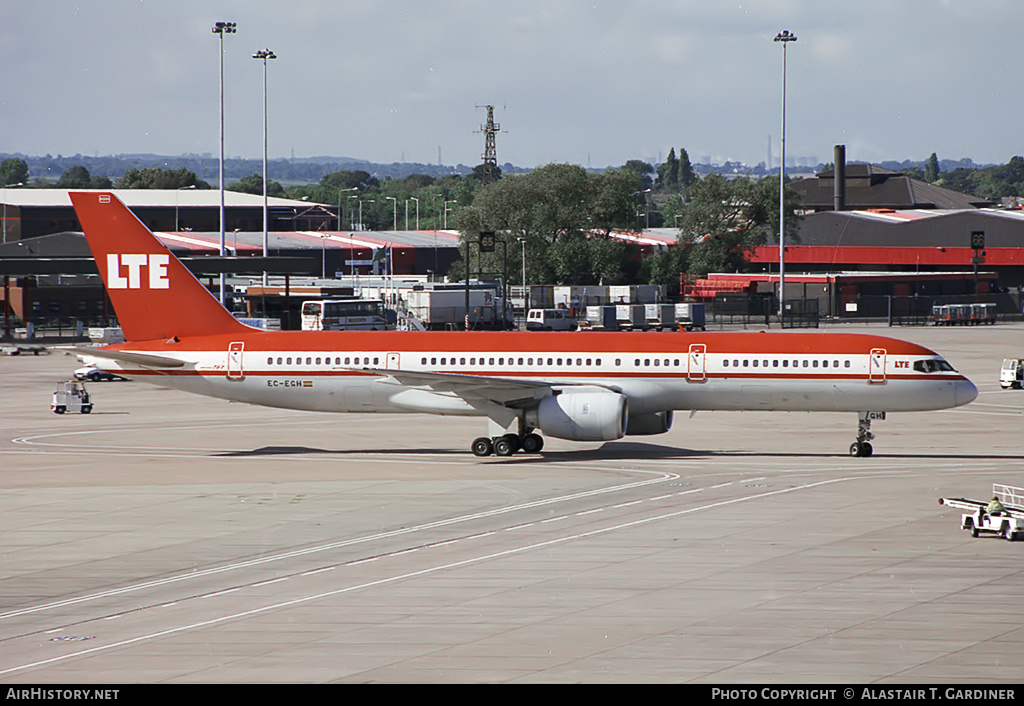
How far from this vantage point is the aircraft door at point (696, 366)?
4306 centimetres

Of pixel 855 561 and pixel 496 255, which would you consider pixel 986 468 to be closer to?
pixel 855 561

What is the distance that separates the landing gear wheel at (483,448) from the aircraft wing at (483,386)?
1.49m

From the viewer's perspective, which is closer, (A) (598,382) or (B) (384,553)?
(B) (384,553)

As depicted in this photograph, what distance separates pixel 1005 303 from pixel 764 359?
109267mm

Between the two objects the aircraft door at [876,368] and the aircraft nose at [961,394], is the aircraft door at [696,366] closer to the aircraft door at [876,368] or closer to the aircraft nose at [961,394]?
the aircraft door at [876,368]

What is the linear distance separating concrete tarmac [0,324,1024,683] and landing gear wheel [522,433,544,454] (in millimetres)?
297

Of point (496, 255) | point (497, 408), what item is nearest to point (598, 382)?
point (497, 408)

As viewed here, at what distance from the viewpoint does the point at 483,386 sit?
42.2 m

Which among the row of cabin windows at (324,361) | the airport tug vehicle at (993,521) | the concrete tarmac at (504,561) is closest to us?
the concrete tarmac at (504,561)

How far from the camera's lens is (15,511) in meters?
33.6

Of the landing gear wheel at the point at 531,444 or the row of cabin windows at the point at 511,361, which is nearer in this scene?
the row of cabin windows at the point at 511,361

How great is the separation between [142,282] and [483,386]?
14212mm

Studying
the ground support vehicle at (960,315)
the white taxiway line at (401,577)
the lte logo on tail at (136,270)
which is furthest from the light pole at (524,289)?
the white taxiway line at (401,577)

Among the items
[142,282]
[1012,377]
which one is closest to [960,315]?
[1012,377]
